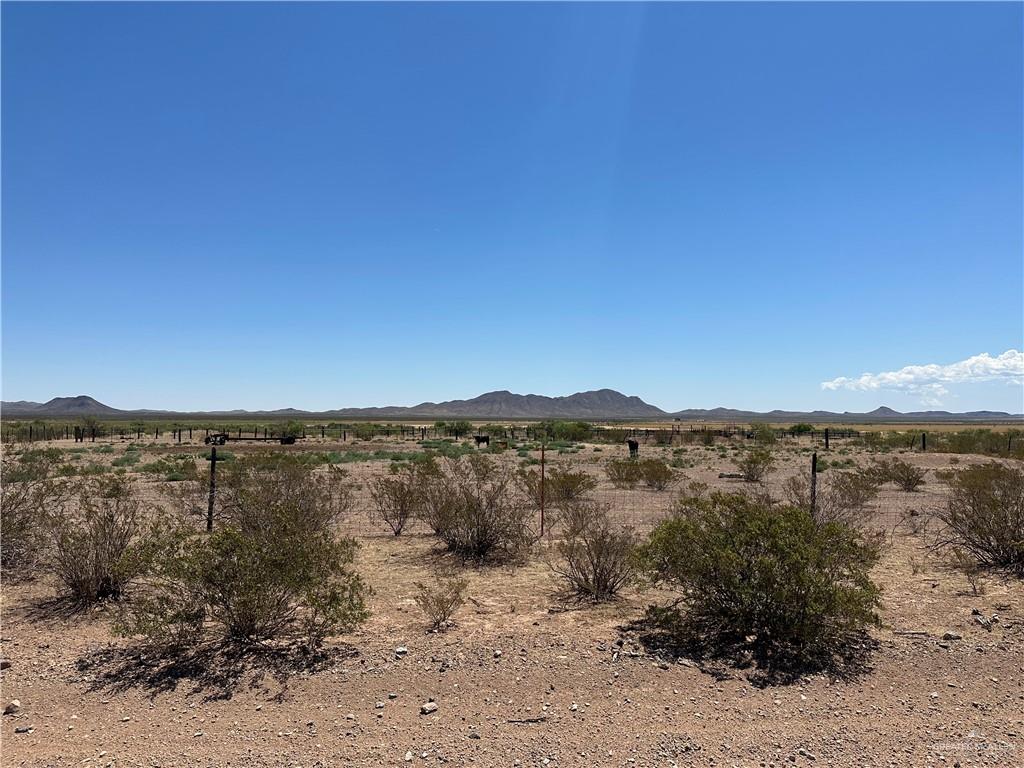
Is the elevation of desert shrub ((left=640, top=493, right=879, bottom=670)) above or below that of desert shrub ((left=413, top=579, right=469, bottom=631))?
above

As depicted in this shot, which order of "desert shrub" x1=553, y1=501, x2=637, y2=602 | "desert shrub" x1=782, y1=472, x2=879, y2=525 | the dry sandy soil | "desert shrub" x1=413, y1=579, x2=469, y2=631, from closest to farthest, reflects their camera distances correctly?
the dry sandy soil, "desert shrub" x1=413, y1=579, x2=469, y2=631, "desert shrub" x1=553, y1=501, x2=637, y2=602, "desert shrub" x1=782, y1=472, x2=879, y2=525

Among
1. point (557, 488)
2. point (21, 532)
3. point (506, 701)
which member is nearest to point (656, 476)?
point (557, 488)

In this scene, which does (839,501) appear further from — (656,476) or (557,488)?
(656,476)

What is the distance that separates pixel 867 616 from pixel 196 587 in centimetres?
669

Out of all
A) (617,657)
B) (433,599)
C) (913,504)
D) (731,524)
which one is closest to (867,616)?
(731,524)

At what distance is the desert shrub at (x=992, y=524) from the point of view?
391 inches

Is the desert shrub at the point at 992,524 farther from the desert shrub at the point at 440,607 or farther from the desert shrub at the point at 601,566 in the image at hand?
the desert shrub at the point at 440,607

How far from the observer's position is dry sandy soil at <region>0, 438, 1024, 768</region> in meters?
4.69

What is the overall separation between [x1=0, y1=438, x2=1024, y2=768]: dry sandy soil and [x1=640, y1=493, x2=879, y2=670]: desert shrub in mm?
482

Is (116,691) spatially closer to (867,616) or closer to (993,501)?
(867,616)

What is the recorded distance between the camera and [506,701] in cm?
551

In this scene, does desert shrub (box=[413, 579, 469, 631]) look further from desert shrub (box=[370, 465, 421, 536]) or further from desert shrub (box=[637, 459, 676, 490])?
desert shrub (box=[637, 459, 676, 490])

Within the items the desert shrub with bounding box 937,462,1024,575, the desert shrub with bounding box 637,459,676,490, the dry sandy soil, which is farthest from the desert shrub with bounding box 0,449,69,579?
the desert shrub with bounding box 637,459,676,490

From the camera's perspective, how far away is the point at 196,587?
21.7 ft
